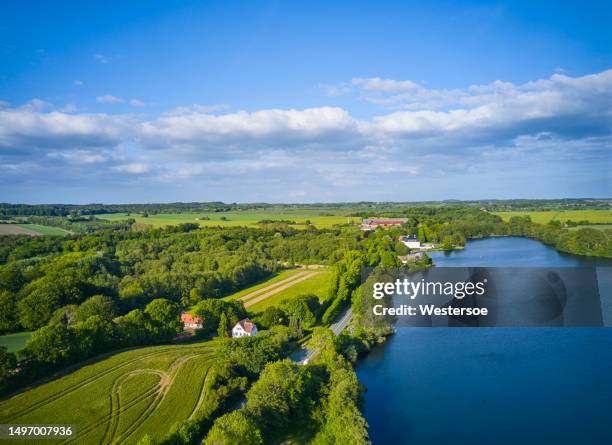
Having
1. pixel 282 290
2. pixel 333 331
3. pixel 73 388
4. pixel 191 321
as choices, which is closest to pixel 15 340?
pixel 191 321

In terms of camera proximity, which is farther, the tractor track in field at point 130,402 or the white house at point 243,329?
the white house at point 243,329

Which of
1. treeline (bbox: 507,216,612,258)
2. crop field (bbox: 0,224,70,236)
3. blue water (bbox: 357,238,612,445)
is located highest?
crop field (bbox: 0,224,70,236)

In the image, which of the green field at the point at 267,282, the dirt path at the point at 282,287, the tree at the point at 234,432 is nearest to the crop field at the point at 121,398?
the tree at the point at 234,432

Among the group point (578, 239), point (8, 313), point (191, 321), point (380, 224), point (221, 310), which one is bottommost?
point (191, 321)

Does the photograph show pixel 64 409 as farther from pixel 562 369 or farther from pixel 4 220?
pixel 4 220

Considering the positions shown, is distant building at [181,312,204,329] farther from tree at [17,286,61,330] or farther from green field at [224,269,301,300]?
tree at [17,286,61,330]

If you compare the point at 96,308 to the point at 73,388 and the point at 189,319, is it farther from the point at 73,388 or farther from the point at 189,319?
the point at 73,388

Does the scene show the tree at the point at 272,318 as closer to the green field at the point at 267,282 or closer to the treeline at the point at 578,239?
the green field at the point at 267,282

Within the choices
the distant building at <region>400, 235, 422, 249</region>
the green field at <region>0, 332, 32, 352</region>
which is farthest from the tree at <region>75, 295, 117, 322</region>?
the distant building at <region>400, 235, 422, 249</region>

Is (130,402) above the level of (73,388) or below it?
below
